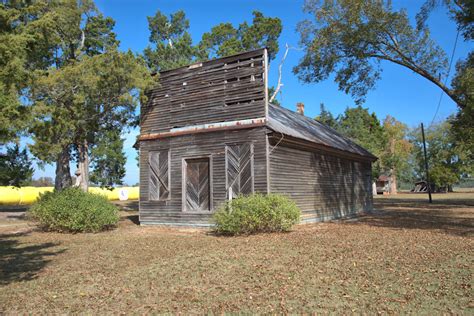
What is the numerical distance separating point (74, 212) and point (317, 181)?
10.5m

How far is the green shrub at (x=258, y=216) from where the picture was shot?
1214 centimetres

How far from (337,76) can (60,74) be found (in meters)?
15.7

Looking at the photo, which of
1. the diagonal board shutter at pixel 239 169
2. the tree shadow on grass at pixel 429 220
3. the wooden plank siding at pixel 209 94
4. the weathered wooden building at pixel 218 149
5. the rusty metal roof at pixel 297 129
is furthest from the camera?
the rusty metal roof at pixel 297 129

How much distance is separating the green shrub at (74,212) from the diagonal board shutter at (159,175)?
7.00 feet

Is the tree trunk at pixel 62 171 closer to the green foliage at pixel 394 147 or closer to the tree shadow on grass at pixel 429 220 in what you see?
the tree shadow on grass at pixel 429 220

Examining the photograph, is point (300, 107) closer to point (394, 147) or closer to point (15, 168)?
point (15, 168)

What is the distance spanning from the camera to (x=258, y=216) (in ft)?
39.8

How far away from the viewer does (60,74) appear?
639 inches

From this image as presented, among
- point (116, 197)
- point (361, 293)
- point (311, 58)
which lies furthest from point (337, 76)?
point (116, 197)

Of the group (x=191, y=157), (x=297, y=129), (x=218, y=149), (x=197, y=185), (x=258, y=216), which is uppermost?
(x=297, y=129)

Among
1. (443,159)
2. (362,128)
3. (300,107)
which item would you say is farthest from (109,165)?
(443,159)

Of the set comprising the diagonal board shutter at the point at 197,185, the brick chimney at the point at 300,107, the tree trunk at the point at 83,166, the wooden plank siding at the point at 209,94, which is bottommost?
the diagonal board shutter at the point at 197,185

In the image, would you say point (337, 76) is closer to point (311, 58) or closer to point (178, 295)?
point (311, 58)

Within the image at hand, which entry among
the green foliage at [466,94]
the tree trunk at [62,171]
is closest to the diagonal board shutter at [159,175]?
the tree trunk at [62,171]
